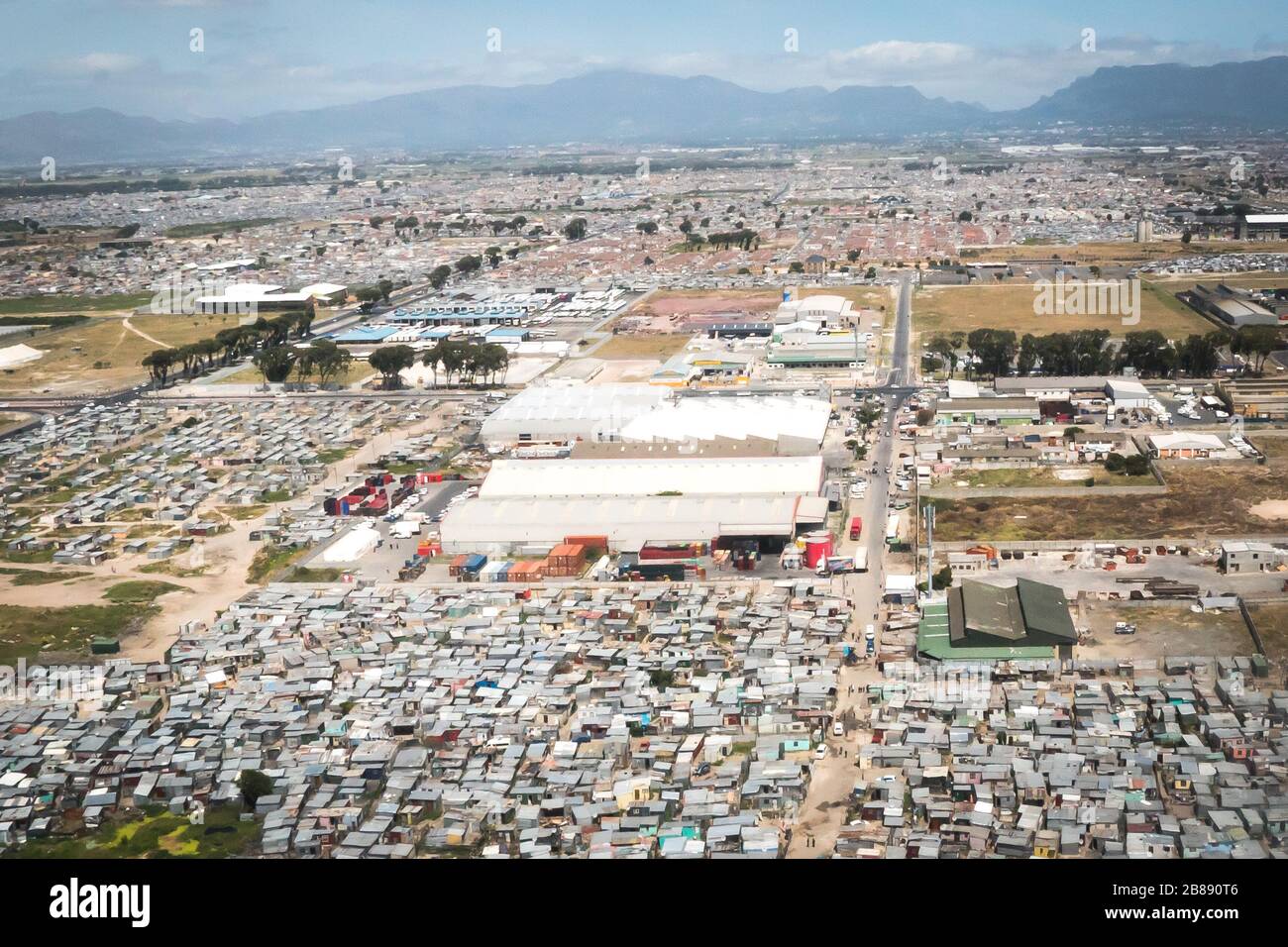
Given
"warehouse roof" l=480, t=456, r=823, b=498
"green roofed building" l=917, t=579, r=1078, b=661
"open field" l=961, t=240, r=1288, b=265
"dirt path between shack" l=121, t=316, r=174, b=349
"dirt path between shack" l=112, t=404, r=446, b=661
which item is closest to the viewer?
"green roofed building" l=917, t=579, r=1078, b=661

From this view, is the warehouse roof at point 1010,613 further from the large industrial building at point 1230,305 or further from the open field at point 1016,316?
the large industrial building at point 1230,305

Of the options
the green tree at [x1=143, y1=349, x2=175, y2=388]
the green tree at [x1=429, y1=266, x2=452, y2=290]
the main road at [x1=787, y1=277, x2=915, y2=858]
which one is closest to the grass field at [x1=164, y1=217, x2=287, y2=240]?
the green tree at [x1=429, y1=266, x2=452, y2=290]

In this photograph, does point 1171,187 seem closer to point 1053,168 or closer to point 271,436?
point 1053,168

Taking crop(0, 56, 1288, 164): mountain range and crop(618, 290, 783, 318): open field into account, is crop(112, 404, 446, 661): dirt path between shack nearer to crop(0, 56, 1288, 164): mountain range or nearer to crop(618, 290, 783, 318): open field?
crop(618, 290, 783, 318): open field

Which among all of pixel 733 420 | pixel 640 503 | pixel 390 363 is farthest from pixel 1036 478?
pixel 390 363

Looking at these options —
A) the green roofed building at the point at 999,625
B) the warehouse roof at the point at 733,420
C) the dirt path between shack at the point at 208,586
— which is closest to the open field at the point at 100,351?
the dirt path between shack at the point at 208,586
